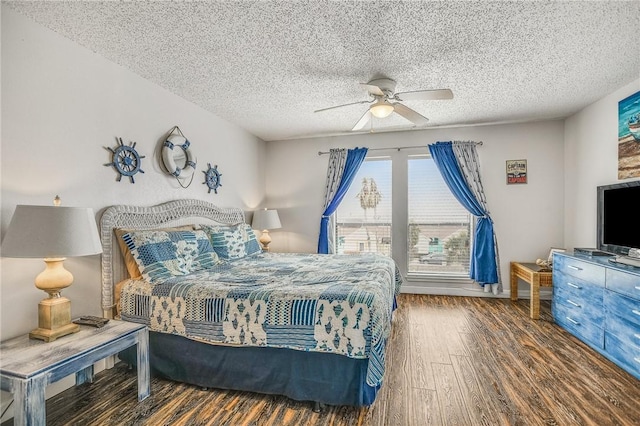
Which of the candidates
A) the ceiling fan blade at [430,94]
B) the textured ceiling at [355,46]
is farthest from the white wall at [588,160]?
the ceiling fan blade at [430,94]

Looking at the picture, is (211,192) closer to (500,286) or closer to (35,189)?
(35,189)

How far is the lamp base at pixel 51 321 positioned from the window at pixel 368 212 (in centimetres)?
393

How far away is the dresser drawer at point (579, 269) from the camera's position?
2.86m

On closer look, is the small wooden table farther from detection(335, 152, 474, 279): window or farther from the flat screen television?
detection(335, 152, 474, 279): window

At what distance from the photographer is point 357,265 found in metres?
3.16

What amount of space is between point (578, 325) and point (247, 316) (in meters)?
3.26

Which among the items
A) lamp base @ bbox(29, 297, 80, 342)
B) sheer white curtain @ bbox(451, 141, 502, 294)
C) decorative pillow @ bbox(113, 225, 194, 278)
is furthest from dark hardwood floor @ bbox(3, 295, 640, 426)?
sheer white curtain @ bbox(451, 141, 502, 294)

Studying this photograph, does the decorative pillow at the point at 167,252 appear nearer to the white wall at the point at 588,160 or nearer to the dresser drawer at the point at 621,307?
the dresser drawer at the point at 621,307

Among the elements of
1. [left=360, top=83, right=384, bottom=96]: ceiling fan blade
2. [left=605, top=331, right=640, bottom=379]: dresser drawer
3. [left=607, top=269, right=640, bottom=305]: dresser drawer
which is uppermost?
[left=360, top=83, right=384, bottom=96]: ceiling fan blade

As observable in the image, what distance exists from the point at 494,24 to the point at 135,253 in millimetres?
3181

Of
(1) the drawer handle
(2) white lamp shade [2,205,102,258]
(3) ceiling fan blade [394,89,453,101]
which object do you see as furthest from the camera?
(1) the drawer handle

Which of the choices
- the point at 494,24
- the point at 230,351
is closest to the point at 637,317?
the point at 494,24

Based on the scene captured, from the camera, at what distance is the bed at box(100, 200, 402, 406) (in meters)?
1.99

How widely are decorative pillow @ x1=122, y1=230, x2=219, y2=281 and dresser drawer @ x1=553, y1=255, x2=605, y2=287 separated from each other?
364 cm
